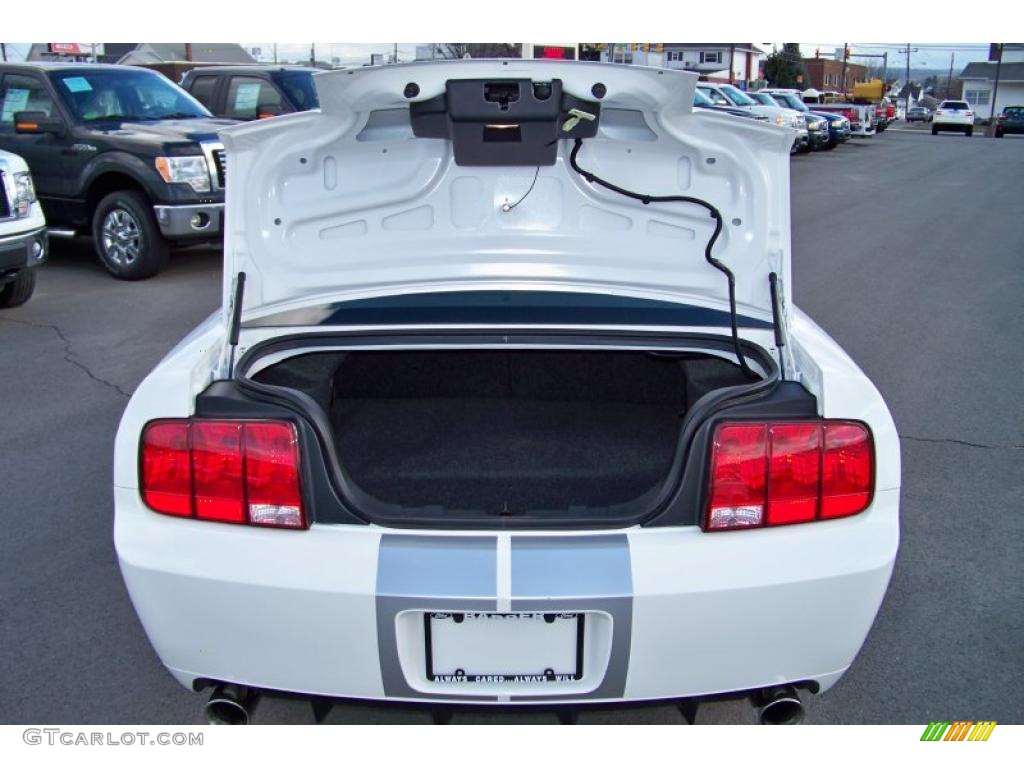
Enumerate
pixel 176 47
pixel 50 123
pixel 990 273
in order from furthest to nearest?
pixel 176 47 < pixel 990 273 < pixel 50 123

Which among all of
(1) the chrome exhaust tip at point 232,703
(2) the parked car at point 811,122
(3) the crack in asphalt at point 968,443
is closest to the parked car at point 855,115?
(2) the parked car at point 811,122

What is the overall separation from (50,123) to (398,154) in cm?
808

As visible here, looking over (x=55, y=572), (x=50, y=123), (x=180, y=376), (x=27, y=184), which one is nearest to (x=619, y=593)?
(x=180, y=376)

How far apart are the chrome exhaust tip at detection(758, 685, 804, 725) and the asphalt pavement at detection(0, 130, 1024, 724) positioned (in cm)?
27

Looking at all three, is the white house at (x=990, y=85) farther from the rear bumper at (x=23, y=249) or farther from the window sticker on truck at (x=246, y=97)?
the rear bumper at (x=23, y=249)

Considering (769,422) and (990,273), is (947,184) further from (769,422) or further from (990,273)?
(769,422)

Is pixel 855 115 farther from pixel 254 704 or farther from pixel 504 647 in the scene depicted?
pixel 254 704

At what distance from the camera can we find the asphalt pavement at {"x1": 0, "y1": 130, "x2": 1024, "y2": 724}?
297 centimetres

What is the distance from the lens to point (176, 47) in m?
Result: 42.7

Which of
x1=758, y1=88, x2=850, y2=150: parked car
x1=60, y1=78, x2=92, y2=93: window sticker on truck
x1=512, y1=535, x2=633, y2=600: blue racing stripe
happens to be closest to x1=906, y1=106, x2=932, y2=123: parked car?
x1=758, y1=88, x2=850, y2=150: parked car

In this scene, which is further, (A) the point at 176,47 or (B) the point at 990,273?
(A) the point at 176,47

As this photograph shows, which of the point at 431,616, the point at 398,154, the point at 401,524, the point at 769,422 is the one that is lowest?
the point at 431,616

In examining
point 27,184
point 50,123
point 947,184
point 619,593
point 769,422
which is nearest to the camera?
point 619,593

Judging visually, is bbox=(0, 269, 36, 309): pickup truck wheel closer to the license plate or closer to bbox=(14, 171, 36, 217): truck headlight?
bbox=(14, 171, 36, 217): truck headlight
